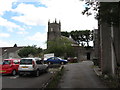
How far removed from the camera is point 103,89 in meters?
9.52

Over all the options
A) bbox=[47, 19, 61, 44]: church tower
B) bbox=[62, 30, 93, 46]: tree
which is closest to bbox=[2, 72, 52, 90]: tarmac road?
bbox=[47, 19, 61, 44]: church tower

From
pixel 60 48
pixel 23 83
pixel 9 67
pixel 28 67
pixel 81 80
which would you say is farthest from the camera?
pixel 60 48

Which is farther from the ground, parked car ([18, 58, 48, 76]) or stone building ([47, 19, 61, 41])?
stone building ([47, 19, 61, 41])

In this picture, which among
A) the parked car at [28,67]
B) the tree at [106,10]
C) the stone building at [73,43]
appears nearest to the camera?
the tree at [106,10]

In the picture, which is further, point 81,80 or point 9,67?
point 9,67

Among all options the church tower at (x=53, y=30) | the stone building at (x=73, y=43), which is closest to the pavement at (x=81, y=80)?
the stone building at (x=73, y=43)

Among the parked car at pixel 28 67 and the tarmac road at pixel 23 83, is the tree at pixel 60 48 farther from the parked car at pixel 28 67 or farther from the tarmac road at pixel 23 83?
the tarmac road at pixel 23 83

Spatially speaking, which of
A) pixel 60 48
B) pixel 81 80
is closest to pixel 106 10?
pixel 81 80

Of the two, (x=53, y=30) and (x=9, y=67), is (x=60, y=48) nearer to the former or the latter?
(x=53, y=30)

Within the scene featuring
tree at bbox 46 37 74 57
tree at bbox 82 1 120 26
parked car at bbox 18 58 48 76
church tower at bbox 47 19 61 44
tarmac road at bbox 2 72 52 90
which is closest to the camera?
tree at bbox 82 1 120 26

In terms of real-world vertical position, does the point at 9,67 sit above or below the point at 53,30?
below

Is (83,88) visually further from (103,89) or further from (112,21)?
(112,21)

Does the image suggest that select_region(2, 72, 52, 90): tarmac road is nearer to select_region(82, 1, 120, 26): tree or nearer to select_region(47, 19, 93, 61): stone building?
select_region(82, 1, 120, 26): tree

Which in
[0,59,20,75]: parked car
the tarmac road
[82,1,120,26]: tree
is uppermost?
[82,1,120,26]: tree
